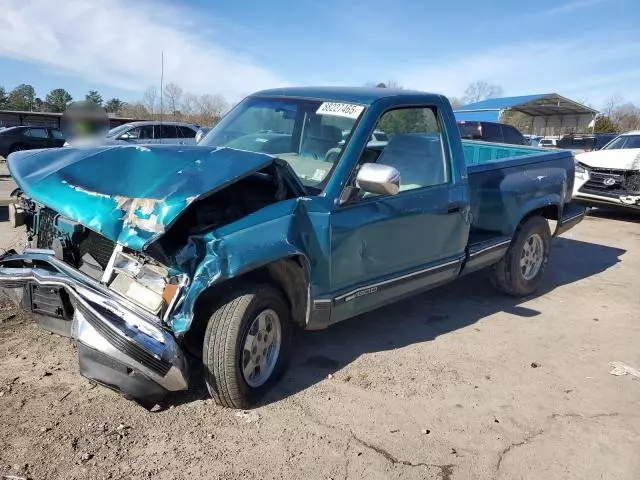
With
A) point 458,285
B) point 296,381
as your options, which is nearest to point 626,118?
point 458,285

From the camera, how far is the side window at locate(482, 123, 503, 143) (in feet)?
50.5

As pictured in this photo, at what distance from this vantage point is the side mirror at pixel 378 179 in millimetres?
3535

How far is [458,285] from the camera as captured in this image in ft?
21.0

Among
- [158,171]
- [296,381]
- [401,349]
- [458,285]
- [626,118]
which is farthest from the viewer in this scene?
[626,118]

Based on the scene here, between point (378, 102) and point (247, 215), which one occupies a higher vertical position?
point (378, 102)

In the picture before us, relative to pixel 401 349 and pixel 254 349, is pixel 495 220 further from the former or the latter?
pixel 254 349

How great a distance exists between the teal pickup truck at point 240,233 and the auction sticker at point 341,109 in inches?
0.4

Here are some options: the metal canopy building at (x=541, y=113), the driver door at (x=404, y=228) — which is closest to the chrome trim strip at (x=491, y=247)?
the driver door at (x=404, y=228)

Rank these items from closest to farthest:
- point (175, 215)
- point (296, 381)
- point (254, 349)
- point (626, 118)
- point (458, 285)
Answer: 1. point (175, 215)
2. point (254, 349)
3. point (296, 381)
4. point (458, 285)
5. point (626, 118)

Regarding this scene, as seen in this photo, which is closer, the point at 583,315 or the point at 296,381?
the point at 296,381

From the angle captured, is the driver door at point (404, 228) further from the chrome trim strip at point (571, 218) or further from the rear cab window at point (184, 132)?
the rear cab window at point (184, 132)

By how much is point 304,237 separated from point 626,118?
56.8 metres

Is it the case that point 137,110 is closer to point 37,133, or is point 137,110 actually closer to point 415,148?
point 415,148

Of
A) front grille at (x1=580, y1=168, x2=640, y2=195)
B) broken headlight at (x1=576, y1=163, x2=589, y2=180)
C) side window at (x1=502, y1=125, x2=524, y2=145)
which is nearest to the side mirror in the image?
broken headlight at (x1=576, y1=163, x2=589, y2=180)
